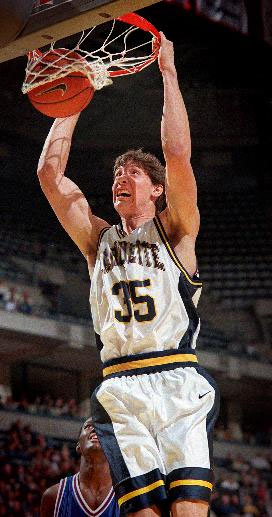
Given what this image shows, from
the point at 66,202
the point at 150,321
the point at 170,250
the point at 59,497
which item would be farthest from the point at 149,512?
the point at 59,497

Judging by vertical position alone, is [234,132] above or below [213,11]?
below

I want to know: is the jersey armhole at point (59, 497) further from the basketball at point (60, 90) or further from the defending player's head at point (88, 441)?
the basketball at point (60, 90)

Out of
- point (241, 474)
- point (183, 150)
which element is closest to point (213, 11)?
point (241, 474)

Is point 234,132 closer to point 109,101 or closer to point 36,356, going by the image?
point 109,101

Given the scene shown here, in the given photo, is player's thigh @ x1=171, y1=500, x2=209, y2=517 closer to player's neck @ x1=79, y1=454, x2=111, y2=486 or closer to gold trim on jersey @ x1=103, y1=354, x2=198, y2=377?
gold trim on jersey @ x1=103, y1=354, x2=198, y2=377

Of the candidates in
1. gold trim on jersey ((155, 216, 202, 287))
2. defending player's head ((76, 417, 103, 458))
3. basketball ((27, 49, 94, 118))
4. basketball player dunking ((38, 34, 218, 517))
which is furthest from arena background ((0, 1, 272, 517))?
gold trim on jersey ((155, 216, 202, 287))

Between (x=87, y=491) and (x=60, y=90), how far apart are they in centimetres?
250

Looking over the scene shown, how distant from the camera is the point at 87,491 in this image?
4832 mm

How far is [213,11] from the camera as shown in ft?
40.4

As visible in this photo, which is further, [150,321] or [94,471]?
[94,471]

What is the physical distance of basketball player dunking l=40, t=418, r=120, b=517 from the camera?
473cm

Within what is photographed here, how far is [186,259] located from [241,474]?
12033mm

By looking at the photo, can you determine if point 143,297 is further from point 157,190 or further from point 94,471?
point 94,471

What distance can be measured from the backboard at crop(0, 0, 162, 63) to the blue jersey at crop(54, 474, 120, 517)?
2742 mm
